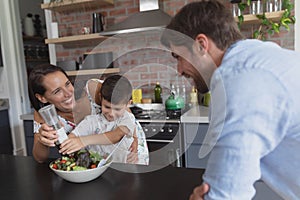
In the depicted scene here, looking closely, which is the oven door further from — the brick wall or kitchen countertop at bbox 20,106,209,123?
the brick wall

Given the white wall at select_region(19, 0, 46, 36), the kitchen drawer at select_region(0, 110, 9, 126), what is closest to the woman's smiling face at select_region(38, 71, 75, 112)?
the kitchen drawer at select_region(0, 110, 9, 126)

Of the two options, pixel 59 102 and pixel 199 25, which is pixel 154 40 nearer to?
pixel 59 102

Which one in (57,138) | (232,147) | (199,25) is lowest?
(57,138)

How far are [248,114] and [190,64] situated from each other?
0.22 m

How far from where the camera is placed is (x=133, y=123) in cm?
138

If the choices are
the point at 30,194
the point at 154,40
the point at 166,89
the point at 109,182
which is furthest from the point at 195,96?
the point at 30,194

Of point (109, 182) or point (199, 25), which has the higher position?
point (199, 25)

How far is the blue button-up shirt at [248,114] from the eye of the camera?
0.47m

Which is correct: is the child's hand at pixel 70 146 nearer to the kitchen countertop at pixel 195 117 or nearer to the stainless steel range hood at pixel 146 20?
the kitchen countertop at pixel 195 117

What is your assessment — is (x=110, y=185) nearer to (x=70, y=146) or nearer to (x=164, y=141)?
(x=70, y=146)

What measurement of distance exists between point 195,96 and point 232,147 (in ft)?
6.09

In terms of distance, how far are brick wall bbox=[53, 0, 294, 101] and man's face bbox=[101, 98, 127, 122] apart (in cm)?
117

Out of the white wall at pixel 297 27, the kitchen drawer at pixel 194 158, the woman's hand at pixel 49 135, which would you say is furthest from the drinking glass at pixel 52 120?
the white wall at pixel 297 27

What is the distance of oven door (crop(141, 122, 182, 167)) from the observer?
1.96 m
